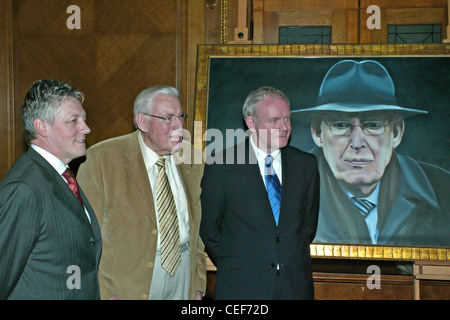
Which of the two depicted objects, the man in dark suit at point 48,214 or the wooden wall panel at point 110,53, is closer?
the man in dark suit at point 48,214

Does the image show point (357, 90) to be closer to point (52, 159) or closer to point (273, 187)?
point (273, 187)

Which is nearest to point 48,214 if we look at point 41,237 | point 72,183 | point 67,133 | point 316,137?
Result: point 41,237

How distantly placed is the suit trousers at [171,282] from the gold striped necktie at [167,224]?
37 mm

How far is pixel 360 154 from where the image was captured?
11.6 ft

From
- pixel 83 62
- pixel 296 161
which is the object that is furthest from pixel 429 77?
pixel 83 62

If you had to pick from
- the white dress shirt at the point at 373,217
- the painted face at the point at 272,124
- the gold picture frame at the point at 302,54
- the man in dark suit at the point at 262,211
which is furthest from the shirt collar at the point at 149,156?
the white dress shirt at the point at 373,217

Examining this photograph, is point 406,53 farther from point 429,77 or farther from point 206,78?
point 206,78

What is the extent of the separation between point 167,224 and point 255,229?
44 cm

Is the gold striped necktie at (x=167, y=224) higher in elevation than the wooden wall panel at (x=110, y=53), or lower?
lower

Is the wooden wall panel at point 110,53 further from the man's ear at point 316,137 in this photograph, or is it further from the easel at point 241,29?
the man's ear at point 316,137

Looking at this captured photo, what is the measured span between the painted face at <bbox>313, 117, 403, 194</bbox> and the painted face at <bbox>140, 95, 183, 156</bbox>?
4.09ft

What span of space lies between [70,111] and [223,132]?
162 cm

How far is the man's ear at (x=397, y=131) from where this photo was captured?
3.55 metres

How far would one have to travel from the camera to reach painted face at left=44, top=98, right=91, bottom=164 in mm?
2182
